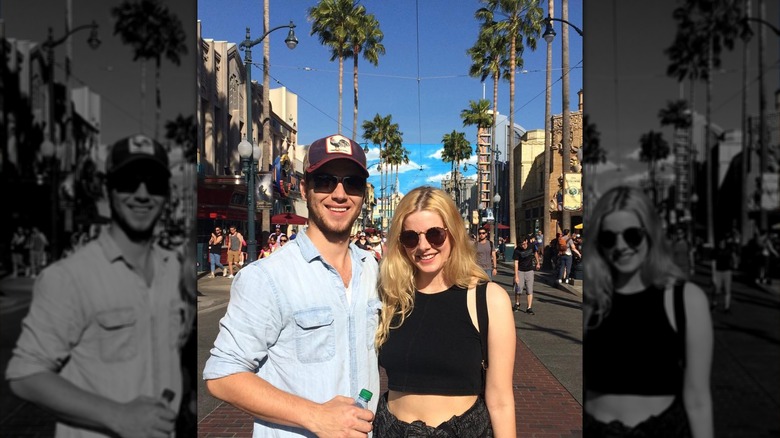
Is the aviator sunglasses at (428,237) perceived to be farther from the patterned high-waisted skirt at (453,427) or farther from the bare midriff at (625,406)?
the bare midriff at (625,406)

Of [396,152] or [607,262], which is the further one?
[396,152]

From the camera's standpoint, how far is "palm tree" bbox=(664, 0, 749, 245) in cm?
99

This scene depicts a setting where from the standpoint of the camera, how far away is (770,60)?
97cm

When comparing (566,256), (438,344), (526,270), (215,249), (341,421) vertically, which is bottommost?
(566,256)

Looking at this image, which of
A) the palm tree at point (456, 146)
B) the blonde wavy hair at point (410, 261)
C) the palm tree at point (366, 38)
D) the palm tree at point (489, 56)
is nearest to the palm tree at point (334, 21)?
the palm tree at point (366, 38)

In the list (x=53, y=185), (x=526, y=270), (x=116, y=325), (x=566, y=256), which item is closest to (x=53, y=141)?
(x=53, y=185)

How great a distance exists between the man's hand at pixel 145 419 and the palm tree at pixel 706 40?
46.0 inches

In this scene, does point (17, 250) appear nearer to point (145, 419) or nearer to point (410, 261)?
point (145, 419)

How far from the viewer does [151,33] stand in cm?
110

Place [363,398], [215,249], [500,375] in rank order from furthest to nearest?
[215,249] < [500,375] < [363,398]

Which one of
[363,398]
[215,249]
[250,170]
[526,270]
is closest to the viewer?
[363,398]

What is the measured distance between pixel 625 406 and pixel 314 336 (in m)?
1.10

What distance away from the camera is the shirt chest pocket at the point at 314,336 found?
74.5 inches

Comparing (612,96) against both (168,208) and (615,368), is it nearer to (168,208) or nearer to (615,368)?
(615,368)
